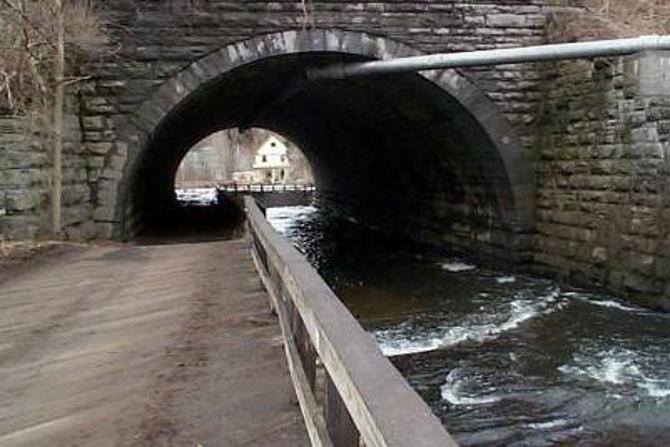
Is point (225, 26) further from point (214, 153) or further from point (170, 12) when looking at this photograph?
point (214, 153)

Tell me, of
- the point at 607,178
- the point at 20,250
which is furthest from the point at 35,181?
the point at 607,178

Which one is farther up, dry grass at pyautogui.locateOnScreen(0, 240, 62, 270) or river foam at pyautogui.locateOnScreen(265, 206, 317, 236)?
dry grass at pyautogui.locateOnScreen(0, 240, 62, 270)

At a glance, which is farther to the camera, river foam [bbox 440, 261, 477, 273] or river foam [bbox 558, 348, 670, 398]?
river foam [bbox 440, 261, 477, 273]

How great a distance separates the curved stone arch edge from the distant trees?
122 centimetres

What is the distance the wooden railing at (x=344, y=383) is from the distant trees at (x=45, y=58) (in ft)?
32.0

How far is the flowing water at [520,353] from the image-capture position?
7625 millimetres

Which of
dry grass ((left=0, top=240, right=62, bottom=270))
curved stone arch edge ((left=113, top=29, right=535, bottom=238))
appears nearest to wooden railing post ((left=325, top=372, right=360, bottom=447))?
dry grass ((left=0, top=240, right=62, bottom=270))

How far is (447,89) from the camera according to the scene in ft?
50.5

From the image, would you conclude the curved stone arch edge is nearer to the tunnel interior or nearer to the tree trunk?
the tunnel interior

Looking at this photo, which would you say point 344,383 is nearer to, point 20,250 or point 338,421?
point 338,421

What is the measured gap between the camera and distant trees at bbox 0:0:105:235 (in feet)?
43.3

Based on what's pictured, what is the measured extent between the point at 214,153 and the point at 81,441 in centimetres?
7846

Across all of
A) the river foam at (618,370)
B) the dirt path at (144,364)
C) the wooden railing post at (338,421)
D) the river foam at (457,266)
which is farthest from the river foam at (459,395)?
the river foam at (457,266)

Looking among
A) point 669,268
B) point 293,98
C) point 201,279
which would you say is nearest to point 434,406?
point 201,279
